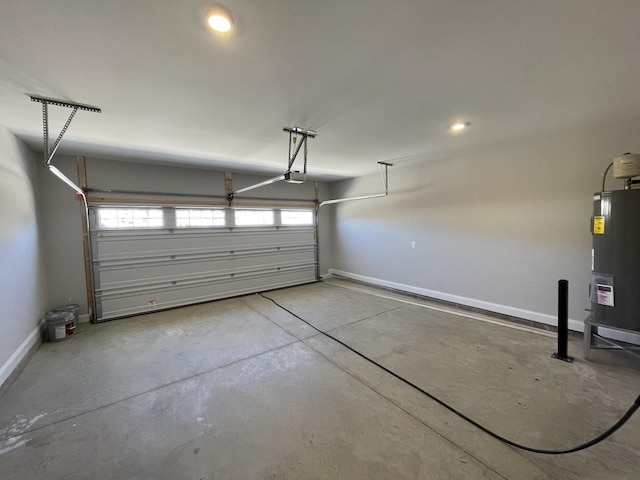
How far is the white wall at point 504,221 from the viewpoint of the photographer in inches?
124

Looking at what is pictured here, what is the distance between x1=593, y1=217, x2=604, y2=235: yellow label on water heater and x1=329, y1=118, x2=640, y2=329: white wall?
636mm

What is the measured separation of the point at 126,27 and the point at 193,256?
4142mm

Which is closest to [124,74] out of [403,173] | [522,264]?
[403,173]

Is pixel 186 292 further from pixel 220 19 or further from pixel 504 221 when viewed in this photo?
pixel 504 221

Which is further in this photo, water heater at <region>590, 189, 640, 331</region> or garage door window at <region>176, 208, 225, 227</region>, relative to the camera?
garage door window at <region>176, 208, 225, 227</region>

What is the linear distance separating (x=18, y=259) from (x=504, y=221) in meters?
6.31

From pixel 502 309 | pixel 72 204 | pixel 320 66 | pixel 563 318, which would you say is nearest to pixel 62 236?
pixel 72 204

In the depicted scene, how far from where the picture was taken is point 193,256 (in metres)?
4.98

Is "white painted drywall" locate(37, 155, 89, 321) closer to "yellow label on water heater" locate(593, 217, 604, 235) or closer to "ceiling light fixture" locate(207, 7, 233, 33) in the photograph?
"ceiling light fixture" locate(207, 7, 233, 33)

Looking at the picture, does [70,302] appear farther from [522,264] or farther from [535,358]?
[522,264]

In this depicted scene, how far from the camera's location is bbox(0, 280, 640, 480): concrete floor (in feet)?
5.28

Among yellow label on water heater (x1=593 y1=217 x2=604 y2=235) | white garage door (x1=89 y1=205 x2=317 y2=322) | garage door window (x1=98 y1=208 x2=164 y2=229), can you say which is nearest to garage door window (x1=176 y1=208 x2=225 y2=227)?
white garage door (x1=89 y1=205 x2=317 y2=322)

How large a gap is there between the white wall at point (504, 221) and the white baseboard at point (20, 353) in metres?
5.58

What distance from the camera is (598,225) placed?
261cm
